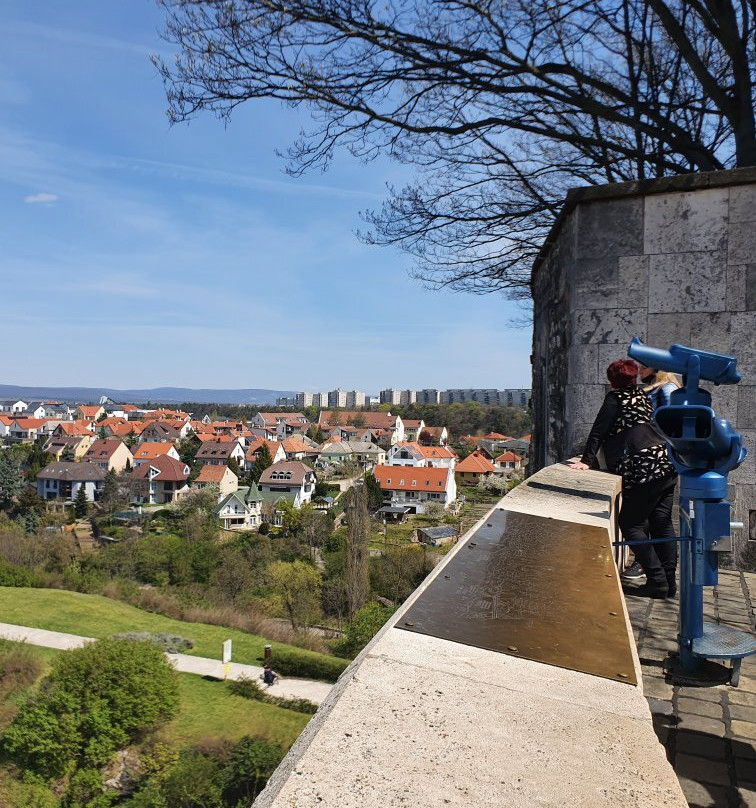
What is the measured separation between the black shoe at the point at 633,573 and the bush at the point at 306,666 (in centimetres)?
1946

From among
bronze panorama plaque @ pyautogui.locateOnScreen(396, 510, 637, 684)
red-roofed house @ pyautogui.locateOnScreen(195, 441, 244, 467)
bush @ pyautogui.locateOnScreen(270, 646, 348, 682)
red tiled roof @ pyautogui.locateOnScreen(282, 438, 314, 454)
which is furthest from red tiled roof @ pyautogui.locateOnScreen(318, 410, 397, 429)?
bronze panorama plaque @ pyautogui.locateOnScreen(396, 510, 637, 684)

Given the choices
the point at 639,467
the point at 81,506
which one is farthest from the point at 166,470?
the point at 639,467

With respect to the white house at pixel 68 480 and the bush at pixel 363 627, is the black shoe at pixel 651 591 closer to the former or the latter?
the bush at pixel 363 627

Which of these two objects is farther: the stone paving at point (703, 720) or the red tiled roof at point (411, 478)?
the red tiled roof at point (411, 478)

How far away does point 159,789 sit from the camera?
47.4 feet

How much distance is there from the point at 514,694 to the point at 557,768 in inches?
8.9

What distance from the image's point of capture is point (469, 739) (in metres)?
1.08

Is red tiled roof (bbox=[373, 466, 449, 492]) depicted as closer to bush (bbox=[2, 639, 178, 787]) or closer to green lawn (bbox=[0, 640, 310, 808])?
green lawn (bbox=[0, 640, 310, 808])

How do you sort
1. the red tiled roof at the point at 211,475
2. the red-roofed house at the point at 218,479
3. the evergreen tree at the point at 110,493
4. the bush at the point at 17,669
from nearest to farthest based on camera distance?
the bush at the point at 17,669 < the evergreen tree at the point at 110,493 < the red-roofed house at the point at 218,479 < the red tiled roof at the point at 211,475

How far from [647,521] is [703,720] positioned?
1537mm

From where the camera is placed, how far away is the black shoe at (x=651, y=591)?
3896 millimetres

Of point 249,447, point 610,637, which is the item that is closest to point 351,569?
point 610,637

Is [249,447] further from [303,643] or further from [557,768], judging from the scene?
[557,768]

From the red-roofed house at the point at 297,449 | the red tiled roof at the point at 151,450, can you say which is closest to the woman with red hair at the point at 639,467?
the red tiled roof at the point at 151,450
